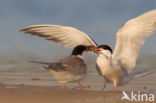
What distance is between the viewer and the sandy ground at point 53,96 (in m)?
7.89

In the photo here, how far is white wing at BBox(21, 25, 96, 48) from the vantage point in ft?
31.5

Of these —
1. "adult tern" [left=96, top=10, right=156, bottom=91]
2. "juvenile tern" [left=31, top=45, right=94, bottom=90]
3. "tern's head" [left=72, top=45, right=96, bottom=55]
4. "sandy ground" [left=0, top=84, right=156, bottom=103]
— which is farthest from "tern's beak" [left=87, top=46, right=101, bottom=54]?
"sandy ground" [left=0, top=84, right=156, bottom=103]

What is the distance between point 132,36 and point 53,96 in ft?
7.33

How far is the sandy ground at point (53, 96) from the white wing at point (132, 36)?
0.82 meters

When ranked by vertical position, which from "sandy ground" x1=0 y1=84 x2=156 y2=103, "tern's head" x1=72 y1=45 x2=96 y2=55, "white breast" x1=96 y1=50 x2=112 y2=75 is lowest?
"sandy ground" x1=0 y1=84 x2=156 y2=103

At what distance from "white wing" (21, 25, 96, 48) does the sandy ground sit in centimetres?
129

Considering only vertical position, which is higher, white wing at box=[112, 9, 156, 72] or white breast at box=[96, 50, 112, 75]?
white wing at box=[112, 9, 156, 72]

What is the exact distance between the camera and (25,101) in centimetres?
773

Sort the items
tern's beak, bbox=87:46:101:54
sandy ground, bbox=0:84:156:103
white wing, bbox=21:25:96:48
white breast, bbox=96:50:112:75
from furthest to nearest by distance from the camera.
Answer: white wing, bbox=21:25:96:48, tern's beak, bbox=87:46:101:54, white breast, bbox=96:50:112:75, sandy ground, bbox=0:84:156:103

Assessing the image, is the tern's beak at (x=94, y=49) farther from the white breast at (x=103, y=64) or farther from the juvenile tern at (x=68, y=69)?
the juvenile tern at (x=68, y=69)

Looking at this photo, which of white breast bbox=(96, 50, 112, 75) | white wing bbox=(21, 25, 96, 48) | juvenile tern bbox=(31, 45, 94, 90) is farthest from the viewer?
white wing bbox=(21, 25, 96, 48)

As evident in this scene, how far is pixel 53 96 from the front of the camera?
8297 mm

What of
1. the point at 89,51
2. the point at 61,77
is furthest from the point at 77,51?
the point at 61,77

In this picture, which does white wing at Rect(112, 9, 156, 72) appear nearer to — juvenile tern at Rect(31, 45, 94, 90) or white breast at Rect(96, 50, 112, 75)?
white breast at Rect(96, 50, 112, 75)
